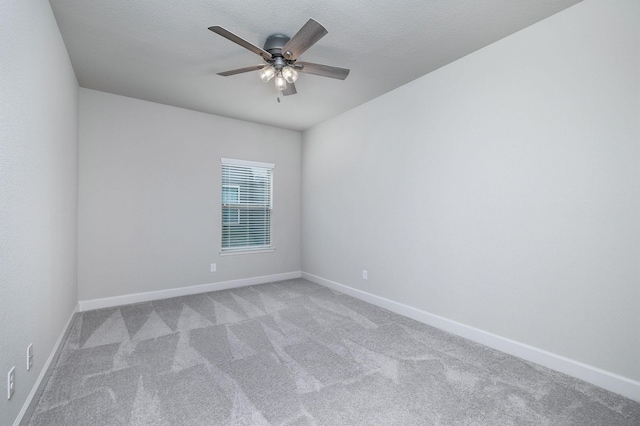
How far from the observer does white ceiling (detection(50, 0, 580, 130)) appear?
2.11 metres

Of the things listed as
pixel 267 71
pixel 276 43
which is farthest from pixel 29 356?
pixel 276 43

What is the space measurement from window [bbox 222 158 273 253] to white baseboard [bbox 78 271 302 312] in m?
0.52

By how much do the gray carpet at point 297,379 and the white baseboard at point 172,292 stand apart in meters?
0.35

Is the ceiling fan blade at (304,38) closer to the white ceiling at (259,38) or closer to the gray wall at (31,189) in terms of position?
the white ceiling at (259,38)

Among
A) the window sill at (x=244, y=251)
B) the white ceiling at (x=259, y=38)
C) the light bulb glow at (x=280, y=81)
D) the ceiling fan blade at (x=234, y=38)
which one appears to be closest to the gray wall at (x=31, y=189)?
the white ceiling at (x=259, y=38)

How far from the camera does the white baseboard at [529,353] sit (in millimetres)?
1913

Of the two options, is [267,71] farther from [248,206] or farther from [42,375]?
[42,375]

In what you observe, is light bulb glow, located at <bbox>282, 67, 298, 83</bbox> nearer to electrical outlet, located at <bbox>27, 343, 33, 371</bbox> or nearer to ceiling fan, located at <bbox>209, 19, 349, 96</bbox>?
ceiling fan, located at <bbox>209, 19, 349, 96</bbox>

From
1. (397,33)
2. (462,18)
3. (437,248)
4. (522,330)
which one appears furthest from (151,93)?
(522,330)

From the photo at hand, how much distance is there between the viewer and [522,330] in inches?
94.3

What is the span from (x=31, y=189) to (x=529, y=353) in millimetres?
3768

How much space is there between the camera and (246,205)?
4.77m

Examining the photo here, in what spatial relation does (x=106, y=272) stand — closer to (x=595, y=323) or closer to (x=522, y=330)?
(x=522, y=330)

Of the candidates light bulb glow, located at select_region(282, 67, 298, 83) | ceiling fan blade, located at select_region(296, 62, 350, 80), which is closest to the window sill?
light bulb glow, located at select_region(282, 67, 298, 83)
